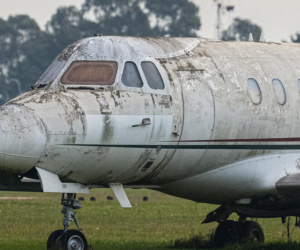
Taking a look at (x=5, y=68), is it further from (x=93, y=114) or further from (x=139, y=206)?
(x=93, y=114)

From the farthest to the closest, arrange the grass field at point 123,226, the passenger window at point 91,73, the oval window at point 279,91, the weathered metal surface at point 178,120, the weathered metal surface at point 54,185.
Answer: the grass field at point 123,226 → the oval window at point 279,91 → the passenger window at point 91,73 → the weathered metal surface at point 178,120 → the weathered metal surface at point 54,185

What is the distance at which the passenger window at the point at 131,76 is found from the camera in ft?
47.8

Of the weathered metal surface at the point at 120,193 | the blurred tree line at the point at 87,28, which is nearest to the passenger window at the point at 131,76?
the weathered metal surface at the point at 120,193

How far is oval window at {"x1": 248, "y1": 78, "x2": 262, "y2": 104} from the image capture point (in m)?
15.7

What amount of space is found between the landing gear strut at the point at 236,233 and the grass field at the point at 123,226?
335 mm

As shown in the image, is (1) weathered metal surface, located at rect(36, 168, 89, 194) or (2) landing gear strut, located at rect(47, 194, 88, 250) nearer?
(1) weathered metal surface, located at rect(36, 168, 89, 194)

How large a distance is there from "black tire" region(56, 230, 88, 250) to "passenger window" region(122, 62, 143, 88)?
2475 mm

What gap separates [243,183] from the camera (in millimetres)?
15875

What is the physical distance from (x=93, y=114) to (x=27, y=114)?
1019 mm

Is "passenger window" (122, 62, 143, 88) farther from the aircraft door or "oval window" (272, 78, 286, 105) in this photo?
"oval window" (272, 78, 286, 105)

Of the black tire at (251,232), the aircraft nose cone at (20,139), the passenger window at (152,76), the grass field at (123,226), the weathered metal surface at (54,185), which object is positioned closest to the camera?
the aircraft nose cone at (20,139)

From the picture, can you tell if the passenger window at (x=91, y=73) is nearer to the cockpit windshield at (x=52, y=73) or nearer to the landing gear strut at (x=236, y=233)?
the cockpit windshield at (x=52, y=73)

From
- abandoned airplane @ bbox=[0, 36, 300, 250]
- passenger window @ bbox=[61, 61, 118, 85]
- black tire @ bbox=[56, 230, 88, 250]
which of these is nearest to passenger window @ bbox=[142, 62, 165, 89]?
abandoned airplane @ bbox=[0, 36, 300, 250]

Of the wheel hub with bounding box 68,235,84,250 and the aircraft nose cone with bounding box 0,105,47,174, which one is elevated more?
the aircraft nose cone with bounding box 0,105,47,174
